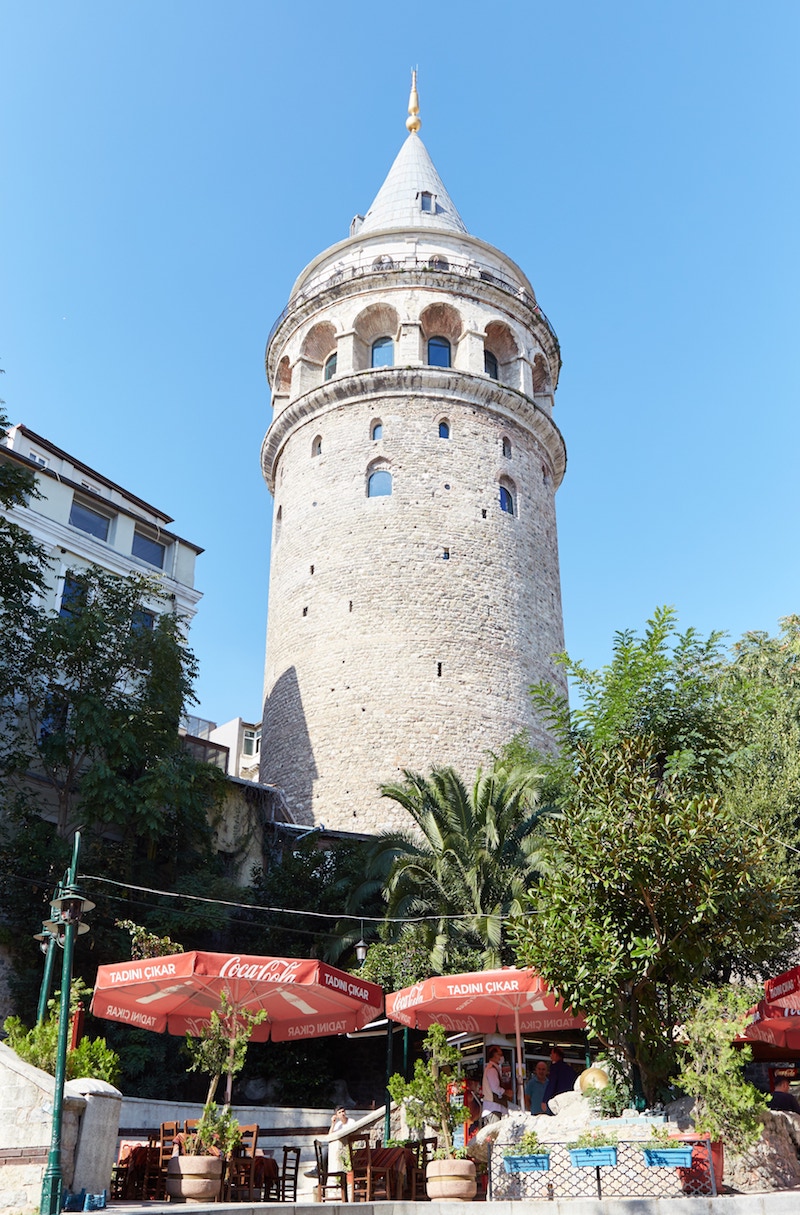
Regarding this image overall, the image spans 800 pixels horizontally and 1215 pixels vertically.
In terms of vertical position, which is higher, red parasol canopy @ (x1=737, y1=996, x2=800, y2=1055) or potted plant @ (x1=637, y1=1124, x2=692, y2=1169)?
red parasol canopy @ (x1=737, y1=996, x2=800, y2=1055)

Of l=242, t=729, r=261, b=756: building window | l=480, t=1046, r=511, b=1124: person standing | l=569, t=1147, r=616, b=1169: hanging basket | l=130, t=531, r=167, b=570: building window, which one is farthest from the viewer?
l=242, t=729, r=261, b=756: building window

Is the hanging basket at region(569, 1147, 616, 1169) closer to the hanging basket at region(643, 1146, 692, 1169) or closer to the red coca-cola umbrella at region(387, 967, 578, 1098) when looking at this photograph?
the hanging basket at region(643, 1146, 692, 1169)

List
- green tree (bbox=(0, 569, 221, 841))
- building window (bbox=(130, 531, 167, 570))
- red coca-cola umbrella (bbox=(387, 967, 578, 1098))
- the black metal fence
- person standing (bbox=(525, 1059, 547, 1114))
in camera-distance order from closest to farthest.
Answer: the black metal fence < red coca-cola umbrella (bbox=(387, 967, 578, 1098)) < person standing (bbox=(525, 1059, 547, 1114)) < green tree (bbox=(0, 569, 221, 841)) < building window (bbox=(130, 531, 167, 570))

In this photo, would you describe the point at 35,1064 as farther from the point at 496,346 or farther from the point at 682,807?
the point at 496,346

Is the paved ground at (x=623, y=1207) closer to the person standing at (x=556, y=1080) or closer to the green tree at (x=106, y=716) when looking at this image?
the person standing at (x=556, y=1080)

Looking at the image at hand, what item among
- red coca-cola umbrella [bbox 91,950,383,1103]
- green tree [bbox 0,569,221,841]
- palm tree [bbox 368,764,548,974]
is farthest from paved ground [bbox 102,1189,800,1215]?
green tree [bbox 0,569,221,841]

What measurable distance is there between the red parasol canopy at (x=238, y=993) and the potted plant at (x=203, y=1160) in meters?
1.31

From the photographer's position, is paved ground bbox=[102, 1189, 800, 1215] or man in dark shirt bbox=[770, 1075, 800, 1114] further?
man in dark shirt bbox=[770, 1075, 800, 1114]

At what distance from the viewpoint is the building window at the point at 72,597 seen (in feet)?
71.4

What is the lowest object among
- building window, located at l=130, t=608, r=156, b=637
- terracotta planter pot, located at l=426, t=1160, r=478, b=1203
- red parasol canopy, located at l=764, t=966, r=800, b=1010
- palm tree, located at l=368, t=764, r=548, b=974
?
terracotta planter pot, located at l=426, t=1160, r=478, b=1203

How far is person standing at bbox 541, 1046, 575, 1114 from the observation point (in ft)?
42.6

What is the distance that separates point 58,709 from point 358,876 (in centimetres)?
692

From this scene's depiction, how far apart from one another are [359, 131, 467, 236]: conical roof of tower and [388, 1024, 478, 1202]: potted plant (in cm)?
2798

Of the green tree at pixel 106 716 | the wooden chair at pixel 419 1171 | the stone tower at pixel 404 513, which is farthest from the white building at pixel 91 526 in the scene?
the wooden chair at pixel 419 1171
